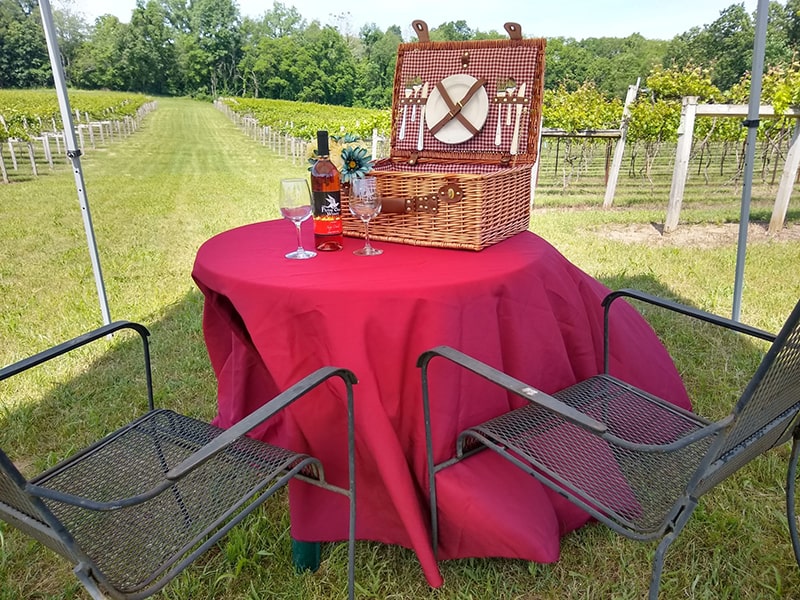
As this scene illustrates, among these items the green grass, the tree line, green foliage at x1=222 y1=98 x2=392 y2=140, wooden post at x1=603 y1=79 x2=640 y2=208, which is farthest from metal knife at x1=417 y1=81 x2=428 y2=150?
the tree line

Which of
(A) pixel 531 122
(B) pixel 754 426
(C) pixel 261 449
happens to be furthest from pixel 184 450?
(A) pixel 531 122

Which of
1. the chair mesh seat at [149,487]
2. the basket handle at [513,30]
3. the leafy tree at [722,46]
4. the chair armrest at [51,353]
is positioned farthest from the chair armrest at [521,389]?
the leafy tree at [722,46]

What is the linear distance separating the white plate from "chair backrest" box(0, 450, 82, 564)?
1.78 meters

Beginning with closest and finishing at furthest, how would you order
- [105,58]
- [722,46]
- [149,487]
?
1. [149,487]
2. [105,58]
3. [722,46]

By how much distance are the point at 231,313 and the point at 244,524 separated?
26.4 inches

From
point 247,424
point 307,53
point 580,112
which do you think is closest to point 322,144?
point 247,424

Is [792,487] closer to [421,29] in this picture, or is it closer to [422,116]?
[422,116]

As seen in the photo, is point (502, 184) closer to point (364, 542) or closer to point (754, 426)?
point (754, 426)

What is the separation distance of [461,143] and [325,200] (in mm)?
840

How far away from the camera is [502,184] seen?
61.4 inches

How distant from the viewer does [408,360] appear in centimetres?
122

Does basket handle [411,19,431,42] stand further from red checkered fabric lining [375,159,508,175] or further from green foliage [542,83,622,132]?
green foliage [542,83,622,132]

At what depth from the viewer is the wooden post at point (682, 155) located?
5.29 meters

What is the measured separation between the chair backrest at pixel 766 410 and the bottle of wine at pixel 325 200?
3.54 ft
